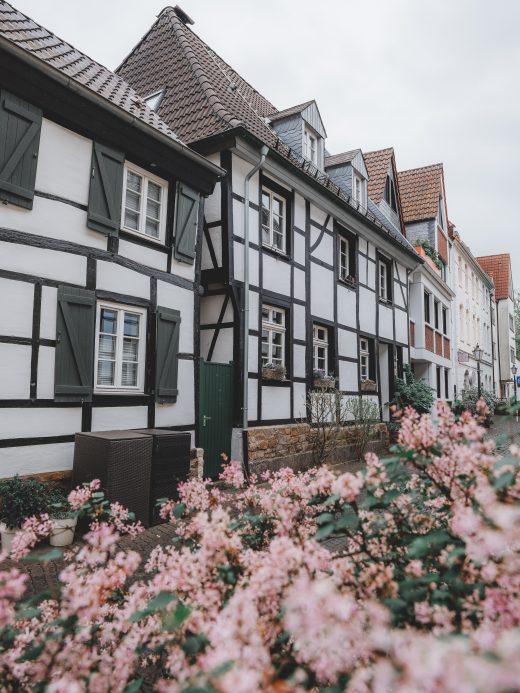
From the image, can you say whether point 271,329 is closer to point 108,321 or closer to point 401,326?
point 108,321

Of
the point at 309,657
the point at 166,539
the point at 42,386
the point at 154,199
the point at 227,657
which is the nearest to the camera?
the point at 227,657

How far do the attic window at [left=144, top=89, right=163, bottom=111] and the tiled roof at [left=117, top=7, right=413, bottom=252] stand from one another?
0.42 ft

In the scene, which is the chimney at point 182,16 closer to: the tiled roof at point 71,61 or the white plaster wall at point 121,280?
the tiled roof at point 71,61

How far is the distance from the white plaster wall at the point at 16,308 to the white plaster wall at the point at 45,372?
0.30 meters

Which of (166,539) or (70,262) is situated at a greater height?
(70,262)

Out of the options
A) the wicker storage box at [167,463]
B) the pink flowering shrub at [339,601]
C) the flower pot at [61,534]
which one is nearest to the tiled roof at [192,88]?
the wicker storage box at [167,463]

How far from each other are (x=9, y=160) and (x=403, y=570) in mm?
6114

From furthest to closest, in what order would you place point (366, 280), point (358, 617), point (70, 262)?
point (366, 280)
point (70, 262)
point (358, 617)

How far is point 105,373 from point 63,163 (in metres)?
2.87

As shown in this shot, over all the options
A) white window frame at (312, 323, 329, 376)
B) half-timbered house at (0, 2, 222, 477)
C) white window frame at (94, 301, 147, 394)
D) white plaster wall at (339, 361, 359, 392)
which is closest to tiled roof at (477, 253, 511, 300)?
white plaster wall at (339, 361, 359, 392)

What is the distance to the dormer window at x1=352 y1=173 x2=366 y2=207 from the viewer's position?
46.4ft

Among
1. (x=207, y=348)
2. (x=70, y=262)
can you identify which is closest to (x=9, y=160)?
(x=70, y=262)

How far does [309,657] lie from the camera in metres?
1.17

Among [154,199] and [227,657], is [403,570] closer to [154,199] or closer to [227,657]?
[227,657]
